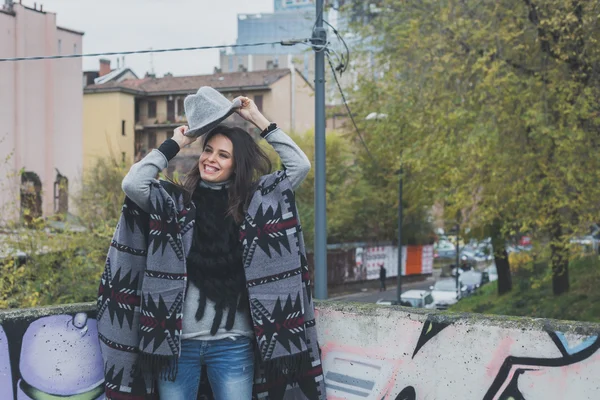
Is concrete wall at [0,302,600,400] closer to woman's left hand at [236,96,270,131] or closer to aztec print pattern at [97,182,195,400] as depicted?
aztec print pattern at [97,182,195,400]

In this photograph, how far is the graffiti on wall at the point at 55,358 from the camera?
376 cm

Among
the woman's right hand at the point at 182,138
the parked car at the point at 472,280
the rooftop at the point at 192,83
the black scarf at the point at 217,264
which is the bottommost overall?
the parked car at the point at 472,280

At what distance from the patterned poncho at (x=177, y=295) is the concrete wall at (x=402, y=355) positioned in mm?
296

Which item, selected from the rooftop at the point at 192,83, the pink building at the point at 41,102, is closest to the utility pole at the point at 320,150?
the pink building at the point at 41,102

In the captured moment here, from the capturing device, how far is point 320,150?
37.7 ft

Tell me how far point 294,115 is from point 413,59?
3515 centimetres

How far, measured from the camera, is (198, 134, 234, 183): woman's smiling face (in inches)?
138

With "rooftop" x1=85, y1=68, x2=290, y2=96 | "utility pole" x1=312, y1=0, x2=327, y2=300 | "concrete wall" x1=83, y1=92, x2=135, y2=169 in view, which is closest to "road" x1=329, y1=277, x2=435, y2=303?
"rooftop" x1=85, y1=68, x2=290, y2=96

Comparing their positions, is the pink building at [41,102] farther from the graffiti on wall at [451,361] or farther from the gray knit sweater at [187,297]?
the gray knit sweater at [187,297]

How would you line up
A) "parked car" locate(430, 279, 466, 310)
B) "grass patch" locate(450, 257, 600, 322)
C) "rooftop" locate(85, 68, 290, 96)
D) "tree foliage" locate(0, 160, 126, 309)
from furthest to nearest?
"rooftop" locate(85, 68, 290, 96)
"parked car" locate(430, 279, 466, 310)
"grass patch" locate(450, 257, 600, 322)
"tree foliage" locate(0, 160, 126, 309)

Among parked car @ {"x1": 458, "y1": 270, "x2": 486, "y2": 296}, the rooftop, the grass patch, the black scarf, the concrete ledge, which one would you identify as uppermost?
the rooftop

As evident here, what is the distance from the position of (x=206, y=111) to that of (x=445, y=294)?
27.0 metres

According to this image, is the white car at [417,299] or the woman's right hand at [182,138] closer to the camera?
the woman's right hand at [182,138]

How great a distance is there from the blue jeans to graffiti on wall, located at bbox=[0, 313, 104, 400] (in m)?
0.62
